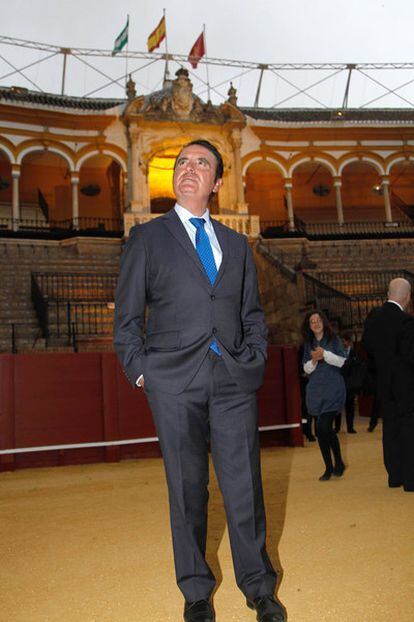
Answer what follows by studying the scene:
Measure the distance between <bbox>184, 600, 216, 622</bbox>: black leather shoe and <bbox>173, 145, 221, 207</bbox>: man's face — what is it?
1.81m

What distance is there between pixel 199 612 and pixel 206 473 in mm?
557

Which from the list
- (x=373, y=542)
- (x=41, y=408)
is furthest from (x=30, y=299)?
(x=373, y=542)

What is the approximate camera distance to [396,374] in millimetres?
5215

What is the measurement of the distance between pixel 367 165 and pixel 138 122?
43.3 ft

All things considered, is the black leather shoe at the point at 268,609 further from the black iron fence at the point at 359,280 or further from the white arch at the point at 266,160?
the white arch at the point at 266,160

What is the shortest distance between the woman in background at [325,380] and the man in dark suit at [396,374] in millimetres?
384

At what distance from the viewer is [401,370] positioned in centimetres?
520

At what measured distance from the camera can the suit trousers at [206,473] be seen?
2.32m

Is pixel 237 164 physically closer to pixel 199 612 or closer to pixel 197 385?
pixel 197 385

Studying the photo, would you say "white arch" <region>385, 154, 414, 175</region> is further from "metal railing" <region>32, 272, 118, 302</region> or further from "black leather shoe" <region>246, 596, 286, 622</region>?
"black leather shoe" <region>246, 596, 286, 622</region>

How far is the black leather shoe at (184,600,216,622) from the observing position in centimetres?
223

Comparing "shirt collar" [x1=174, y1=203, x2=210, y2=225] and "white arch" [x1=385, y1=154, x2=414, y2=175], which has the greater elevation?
"white arch" [x1=385, y1=154, x2=414, y2=175]

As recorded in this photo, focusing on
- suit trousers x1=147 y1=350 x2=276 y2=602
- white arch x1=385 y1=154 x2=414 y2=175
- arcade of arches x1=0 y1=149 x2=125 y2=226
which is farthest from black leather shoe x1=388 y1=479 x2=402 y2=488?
white arch x1=385 y1=154 x2=414 y2=175

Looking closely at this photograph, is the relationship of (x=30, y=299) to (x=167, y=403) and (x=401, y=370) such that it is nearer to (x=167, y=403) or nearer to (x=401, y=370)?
(x=401, y=370)
